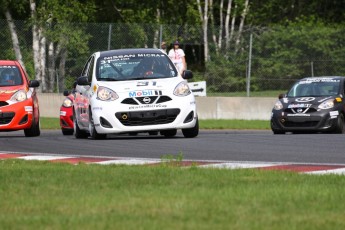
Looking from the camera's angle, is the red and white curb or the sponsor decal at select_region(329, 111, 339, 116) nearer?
the red and white curb

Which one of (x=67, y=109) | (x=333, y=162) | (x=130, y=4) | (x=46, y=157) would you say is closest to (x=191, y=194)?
(x=333, y=162)

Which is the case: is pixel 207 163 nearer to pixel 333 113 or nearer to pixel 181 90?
pixel 181 90

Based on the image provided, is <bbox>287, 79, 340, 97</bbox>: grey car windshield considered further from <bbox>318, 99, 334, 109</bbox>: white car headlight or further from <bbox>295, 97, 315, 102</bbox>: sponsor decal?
<bbox>318, 99, 334, 109</bbox>: white car headlight

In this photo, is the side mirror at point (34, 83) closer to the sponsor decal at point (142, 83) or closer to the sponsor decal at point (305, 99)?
the sponsor decal at point (142, 83)

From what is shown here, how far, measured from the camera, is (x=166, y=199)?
32.0 feet

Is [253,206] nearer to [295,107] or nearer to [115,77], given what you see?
[115,77]

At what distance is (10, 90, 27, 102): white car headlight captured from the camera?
74.1 feet

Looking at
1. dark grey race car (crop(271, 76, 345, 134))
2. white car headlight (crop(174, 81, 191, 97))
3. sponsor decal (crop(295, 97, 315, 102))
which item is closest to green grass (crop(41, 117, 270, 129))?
dark grey race car (crop(271, 76, 345, 134))

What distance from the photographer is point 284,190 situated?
1042cm

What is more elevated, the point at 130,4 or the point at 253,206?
the point at 253,206

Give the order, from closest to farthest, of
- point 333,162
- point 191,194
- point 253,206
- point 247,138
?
1. point 253,206
2. point 191,194
3. point 333,162
4. point 247,138

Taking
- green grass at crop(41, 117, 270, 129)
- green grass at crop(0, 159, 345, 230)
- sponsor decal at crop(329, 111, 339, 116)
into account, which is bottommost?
green grass at crop(41, 117, 270, 129)

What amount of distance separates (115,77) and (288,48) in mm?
14569

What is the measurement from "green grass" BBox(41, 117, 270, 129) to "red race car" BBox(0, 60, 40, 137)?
7.08 m
